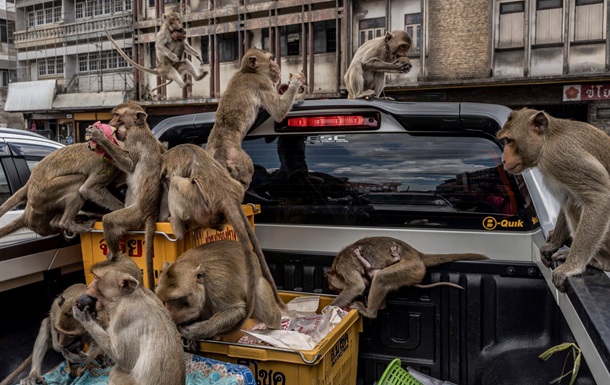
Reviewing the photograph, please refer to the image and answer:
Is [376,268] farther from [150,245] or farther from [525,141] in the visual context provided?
[150,245]

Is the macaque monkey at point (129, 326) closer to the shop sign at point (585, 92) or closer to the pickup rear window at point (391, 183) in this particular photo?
the pickup rear window at point (391, 183)

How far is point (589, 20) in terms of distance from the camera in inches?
708

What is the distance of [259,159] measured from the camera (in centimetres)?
387

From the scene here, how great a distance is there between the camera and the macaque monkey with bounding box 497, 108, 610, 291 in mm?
2609

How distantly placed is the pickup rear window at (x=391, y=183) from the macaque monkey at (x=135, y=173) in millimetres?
781

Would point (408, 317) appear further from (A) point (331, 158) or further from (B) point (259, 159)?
(B) point (259, 159)

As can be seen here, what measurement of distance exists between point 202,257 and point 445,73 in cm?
1837

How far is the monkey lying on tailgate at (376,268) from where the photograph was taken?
3148mm

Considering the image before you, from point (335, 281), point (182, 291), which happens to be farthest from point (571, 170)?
point (182, 291)

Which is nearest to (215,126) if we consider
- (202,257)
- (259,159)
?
(259,159)

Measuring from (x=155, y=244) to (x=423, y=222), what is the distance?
154cm

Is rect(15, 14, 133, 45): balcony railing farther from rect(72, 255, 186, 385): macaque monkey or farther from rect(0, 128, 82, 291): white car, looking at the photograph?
rect(72, 255, 186, 385): macaque monkey

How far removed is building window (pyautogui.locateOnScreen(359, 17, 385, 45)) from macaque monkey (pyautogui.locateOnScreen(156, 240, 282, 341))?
19273mm

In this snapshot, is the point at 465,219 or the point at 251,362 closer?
the point at 251,362
